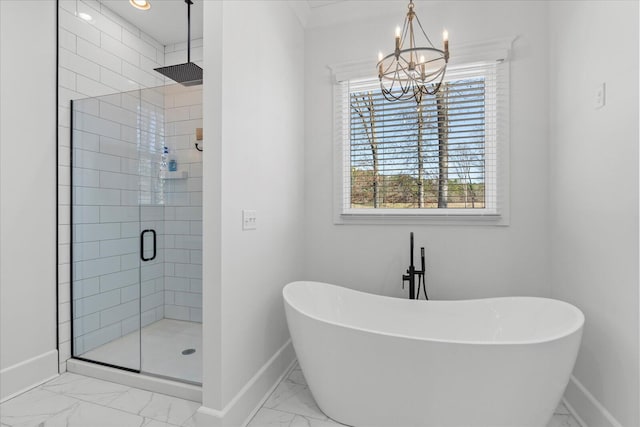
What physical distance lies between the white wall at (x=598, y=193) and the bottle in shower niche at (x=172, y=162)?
2589 mm

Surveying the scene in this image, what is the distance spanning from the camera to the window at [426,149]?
2270mm

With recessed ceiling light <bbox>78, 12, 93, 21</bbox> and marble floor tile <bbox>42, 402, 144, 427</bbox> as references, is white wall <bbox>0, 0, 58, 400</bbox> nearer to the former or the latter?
recessed ceiling light <bbox>78, 12, 93, 21</bbox>

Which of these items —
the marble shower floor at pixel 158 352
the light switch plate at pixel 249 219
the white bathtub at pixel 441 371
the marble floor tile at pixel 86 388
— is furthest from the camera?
the marble shower floor at pixel 158 352

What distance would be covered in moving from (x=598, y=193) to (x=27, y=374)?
3364 mm

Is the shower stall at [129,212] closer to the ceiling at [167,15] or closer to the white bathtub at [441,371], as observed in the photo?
the ceiling at [167,15]

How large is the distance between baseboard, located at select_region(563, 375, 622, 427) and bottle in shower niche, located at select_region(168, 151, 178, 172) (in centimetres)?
288

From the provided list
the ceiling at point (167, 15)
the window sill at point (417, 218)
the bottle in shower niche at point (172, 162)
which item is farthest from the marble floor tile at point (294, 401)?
the ceiling at point (167, 15)

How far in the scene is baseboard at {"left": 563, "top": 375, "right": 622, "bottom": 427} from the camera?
5.02ft

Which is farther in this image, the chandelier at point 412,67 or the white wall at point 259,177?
the white wall at point 259,177

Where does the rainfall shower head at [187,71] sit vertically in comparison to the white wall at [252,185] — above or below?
above

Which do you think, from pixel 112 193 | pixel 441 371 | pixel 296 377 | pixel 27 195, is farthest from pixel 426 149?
pixel 27 195

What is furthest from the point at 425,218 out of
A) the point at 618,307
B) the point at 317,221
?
the point at 618,307

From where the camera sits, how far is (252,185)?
6.09 ft

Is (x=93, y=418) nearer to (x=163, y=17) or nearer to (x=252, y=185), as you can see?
(x=252, y=185)
